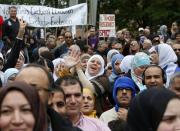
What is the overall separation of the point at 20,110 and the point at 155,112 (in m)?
0.78

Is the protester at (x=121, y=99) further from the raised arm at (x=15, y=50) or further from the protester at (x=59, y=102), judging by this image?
the raised arm at (x=15, y=50)

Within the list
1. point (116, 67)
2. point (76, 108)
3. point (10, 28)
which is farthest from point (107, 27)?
point (76, 108)

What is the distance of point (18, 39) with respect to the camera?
7.72 meters

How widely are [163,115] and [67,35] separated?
34.4 ft

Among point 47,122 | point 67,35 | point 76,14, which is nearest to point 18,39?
point 47,122

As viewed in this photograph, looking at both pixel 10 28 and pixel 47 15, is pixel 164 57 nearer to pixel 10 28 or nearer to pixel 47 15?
pixel 10 28

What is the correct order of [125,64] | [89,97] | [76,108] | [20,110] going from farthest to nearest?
[125,64] < [89,97] < [76,108] < [20,110]

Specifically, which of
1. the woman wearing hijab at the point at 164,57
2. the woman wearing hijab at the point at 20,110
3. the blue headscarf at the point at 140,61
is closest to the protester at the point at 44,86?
the woman wearing hijab at the point at 20,110

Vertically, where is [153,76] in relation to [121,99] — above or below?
above

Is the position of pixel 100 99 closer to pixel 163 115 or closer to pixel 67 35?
pixel 163 115

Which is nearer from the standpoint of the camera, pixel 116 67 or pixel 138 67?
pixel 138 67

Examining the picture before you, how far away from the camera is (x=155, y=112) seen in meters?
3.37

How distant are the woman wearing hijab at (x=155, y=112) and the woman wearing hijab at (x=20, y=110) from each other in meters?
0.55

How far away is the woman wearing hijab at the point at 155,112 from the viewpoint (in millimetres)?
3367
